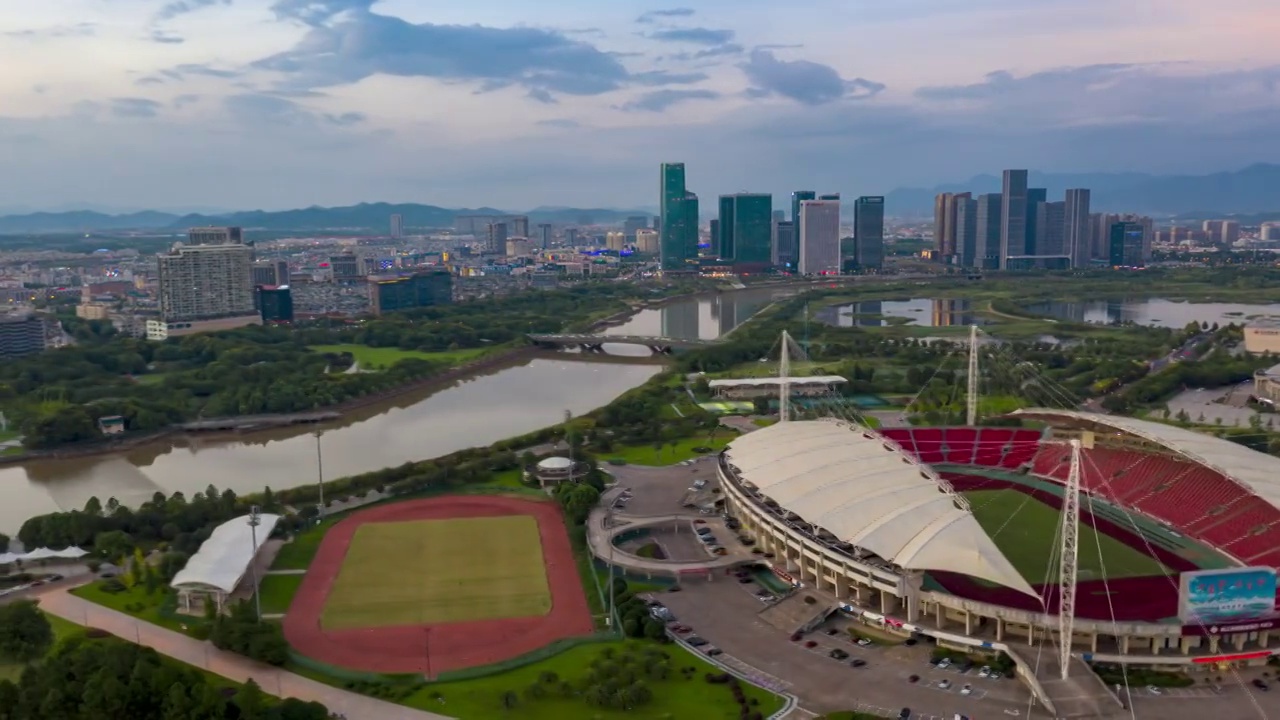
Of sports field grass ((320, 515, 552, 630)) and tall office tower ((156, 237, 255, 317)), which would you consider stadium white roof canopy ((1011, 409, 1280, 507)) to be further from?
tall office tower ((156, 237, 255, 317))

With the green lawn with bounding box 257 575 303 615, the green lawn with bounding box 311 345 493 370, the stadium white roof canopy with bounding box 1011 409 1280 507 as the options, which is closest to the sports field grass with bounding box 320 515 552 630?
the green lawn with bounding box 257 575 303 615

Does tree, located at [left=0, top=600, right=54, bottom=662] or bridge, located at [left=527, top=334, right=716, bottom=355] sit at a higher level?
bridge, located at [left=527, top=334, right=716, bottom=355]

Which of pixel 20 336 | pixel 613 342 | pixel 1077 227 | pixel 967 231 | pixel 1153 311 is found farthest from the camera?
pixel 967 231

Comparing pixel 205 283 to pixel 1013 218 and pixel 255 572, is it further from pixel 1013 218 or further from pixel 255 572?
pixel 1013 218

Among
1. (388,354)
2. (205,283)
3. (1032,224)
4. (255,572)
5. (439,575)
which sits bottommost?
(439,575)

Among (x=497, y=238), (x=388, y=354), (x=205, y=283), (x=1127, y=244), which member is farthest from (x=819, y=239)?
(x=205, y=283)

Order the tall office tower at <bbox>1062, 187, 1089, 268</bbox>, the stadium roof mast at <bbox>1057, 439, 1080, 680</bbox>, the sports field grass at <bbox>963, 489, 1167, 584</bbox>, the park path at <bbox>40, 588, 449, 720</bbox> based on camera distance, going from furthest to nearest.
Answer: the tall office tower at <bbox>1062, 187, 1089, 268</bbox> < the sports field grass at <bbox>963, 489, 1167, 584</bbox> < the park path at <bbox>40, 588, 449, 720</bbox> < the stadium roof mast at <bbox>1057, 439, 1080, 680</bbox>

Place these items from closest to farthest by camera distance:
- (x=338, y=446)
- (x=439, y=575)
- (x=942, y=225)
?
1. (x=439, y=575)
2. (x=338, y=446)
3. (x=942, y=225)
